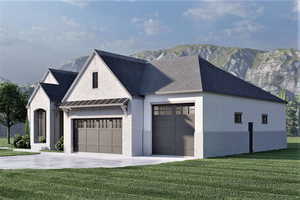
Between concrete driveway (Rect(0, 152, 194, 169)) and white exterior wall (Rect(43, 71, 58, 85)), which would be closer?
concrete driveway (Rect(0, 152, 194, 169))

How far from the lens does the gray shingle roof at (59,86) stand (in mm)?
31500

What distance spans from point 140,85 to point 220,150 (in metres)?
6.88

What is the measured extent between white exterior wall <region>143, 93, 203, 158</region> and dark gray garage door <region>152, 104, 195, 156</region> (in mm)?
339

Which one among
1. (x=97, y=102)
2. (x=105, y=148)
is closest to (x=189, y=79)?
(x=97, y=102)

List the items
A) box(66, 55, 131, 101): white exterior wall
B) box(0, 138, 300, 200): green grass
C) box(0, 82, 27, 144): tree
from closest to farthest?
box(0, 138, 300, 200): green grass
box(66, 55, 131, 101): white exterior wall
box(0, 82, 27, 144): tree

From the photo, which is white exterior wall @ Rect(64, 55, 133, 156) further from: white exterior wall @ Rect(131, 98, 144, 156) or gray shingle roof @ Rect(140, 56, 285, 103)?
gray shingle roof @ Rect(140, 56, 285, 103)

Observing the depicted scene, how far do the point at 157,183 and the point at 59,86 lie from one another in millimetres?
22649

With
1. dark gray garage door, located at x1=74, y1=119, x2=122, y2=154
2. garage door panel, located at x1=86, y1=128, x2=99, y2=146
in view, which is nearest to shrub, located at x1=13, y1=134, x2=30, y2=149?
dark gray garage door, located at x1=74, y1=119, x2=122, y2=154

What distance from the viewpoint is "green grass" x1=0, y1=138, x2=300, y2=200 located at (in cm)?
1076

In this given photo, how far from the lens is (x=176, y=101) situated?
23688mm

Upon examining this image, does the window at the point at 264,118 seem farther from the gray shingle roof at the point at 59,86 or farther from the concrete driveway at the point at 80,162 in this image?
the gray shingle roof at the point at 59,86

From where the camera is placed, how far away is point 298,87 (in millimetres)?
191375

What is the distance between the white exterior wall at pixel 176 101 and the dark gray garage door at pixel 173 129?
0.34 m

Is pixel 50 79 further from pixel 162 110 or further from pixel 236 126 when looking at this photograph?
pixel 236 126
